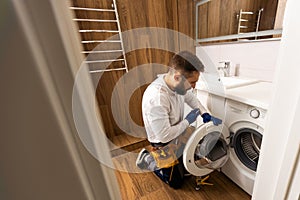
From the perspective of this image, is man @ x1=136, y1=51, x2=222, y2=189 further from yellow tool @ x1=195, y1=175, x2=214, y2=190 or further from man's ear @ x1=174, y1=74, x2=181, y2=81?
yellow tool @ x1=195, y1=175, x2=214, y2=190

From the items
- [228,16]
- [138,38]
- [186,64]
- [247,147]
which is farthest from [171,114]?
[228,16]

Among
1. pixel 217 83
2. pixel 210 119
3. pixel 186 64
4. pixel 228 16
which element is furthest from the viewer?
pixel 228 16

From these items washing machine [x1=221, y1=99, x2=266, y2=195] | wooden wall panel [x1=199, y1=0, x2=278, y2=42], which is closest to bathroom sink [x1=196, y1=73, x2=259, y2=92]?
washing machine [x1=221, y1=99, x2=266, y2=195]

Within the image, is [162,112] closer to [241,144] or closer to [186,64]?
[186,64]

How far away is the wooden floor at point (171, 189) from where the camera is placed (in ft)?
4.03

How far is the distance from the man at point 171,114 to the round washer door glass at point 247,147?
0.20 metres

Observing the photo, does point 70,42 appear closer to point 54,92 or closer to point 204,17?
point 54,92

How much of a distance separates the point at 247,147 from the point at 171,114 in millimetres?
658

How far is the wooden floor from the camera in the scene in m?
1.23

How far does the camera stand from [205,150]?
117 centimetres

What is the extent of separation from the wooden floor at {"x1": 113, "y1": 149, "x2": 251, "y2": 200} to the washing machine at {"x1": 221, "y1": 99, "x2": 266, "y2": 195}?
0.36 ft

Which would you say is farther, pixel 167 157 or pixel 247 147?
pixel 167 157

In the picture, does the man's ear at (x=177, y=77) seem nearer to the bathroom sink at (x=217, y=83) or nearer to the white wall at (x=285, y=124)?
the bathroom sink at (x=217, y=83)

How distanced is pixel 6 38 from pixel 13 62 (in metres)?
0.03
